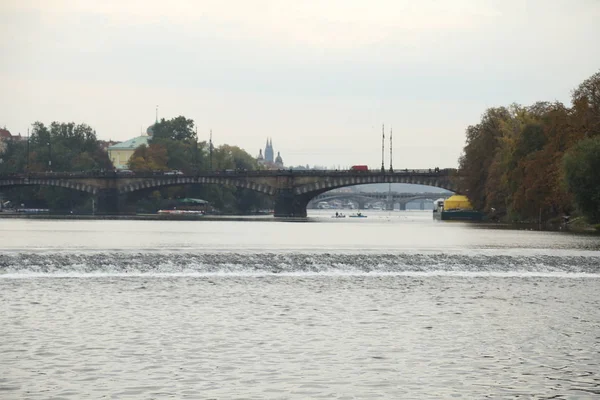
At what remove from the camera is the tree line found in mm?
98062

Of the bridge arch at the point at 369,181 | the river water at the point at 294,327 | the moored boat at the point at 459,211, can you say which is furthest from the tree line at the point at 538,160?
the river water at the point at 294,327

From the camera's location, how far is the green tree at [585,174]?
95.4 m

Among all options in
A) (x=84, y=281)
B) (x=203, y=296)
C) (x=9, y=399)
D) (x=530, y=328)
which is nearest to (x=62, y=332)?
(x=9, y=399)

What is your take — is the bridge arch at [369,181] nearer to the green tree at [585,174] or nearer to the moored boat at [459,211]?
the moored boat at [459,211]

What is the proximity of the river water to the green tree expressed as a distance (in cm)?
4256

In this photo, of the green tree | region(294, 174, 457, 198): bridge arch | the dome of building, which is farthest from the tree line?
the dome of building

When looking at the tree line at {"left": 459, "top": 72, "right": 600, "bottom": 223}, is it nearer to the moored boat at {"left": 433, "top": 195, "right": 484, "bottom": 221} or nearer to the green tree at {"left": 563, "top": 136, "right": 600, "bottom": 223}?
the green tree at {"left": 563, "top": 136, "right": 600, "bottom": 223}

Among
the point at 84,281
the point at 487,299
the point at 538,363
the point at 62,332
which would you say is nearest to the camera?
the point at 538,363

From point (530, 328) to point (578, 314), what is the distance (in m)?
4.22

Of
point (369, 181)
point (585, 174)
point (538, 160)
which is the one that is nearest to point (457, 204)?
point (369, 181)

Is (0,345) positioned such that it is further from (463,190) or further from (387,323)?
(463,190)

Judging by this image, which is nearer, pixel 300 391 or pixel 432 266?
pixel 300 391

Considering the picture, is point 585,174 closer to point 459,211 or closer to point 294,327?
point 294,327

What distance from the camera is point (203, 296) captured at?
38.9 m
